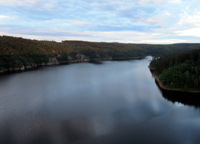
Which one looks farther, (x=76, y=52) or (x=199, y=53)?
(x=76, y=52)

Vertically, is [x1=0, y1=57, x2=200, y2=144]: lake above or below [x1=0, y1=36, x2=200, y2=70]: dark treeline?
below

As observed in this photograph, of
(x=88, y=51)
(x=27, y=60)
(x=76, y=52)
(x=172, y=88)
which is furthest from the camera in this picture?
(x=88, y=51)

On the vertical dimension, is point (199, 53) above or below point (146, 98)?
above

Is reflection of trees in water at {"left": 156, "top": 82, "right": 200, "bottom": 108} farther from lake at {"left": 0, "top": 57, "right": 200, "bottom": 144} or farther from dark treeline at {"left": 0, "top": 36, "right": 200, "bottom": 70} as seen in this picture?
dark treeline at {"left": 0, "top": 36, "right": 200, "bottom": 70}

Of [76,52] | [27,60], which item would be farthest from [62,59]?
[27,60]

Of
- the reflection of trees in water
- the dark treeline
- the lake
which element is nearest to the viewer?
the lake

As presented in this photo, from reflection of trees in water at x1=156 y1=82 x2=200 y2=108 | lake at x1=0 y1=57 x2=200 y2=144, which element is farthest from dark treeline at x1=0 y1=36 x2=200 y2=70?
reflection of trees in water at x1=156 y1=82 x2=200 y2=108

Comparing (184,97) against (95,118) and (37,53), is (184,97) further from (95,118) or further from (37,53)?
(37,53)

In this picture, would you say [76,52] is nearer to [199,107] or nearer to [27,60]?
[27,60]

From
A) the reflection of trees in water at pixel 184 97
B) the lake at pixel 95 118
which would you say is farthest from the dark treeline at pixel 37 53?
the reflection of trees in water at pixel 184 97
